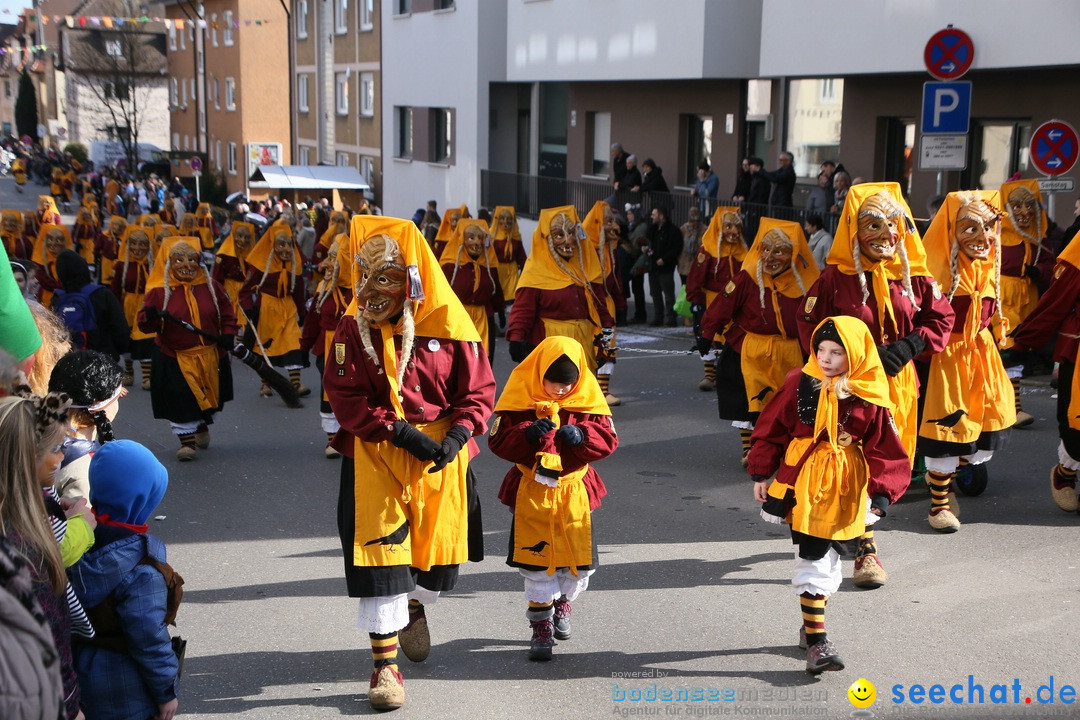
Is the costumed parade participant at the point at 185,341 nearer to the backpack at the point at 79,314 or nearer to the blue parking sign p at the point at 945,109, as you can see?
the backpack at the point at 79,314

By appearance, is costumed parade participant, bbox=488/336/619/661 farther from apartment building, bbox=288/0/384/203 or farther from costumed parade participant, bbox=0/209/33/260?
apartment building, bbox=288/0/384/203

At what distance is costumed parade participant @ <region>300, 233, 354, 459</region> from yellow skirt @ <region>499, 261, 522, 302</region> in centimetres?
591

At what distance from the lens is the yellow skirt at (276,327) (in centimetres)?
1304

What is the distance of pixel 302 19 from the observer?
41.8 meters

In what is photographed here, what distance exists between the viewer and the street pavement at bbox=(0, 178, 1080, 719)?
530cm

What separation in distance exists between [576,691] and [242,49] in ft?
149

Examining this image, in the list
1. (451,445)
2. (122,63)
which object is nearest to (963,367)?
(451,445)

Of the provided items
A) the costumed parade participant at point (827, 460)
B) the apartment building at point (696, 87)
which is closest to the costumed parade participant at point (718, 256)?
the apartment building at point (696, 87)

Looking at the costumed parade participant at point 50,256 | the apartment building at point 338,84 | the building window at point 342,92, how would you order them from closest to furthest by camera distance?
the costumed parade participant at point 50,256, the apartment building at point 338,84, the building window at point 342,92

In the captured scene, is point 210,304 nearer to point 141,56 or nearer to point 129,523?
point 129,523

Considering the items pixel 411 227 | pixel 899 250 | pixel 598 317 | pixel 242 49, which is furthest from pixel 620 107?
pixel 242 49

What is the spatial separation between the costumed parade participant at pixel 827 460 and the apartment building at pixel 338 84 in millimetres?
29184

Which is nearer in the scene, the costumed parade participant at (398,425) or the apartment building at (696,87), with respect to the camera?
the costumed parade participant at (398,425)

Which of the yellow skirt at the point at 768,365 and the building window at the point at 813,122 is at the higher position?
the building window at the point at 813,122
